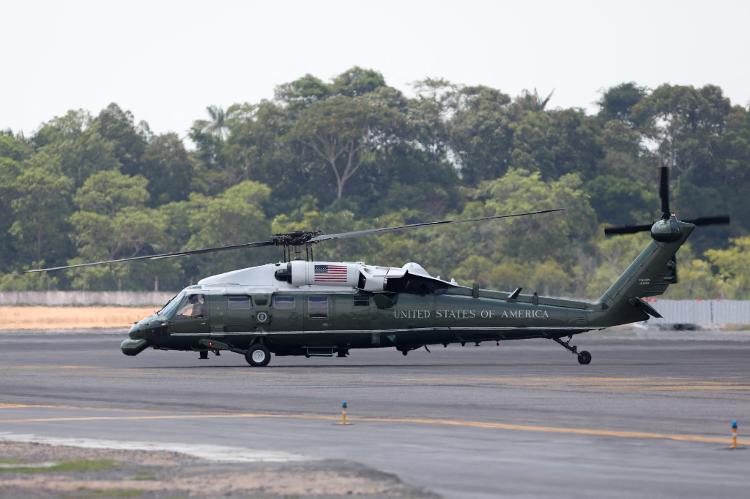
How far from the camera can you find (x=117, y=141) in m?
181

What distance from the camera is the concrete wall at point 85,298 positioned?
132 metres

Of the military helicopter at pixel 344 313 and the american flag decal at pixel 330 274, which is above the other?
the american flag decal at pixel 330 274

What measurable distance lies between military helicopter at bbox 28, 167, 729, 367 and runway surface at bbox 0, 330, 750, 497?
93cm

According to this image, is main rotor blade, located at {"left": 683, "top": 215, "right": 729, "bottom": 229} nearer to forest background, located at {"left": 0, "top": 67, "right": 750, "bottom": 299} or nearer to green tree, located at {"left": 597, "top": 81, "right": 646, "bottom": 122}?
forest background, located at {"left": 0, "top": 67, "right": 750, "bottom": 299}

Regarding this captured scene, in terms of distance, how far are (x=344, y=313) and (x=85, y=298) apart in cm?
9189

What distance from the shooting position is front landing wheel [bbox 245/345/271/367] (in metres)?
46.2

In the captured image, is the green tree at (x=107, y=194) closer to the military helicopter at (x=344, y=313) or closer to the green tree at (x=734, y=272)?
the green tree at (x=734, y=272)

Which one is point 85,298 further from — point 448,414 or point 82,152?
point 448,414

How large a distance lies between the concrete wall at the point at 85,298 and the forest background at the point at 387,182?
7399 millimetres

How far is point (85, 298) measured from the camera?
13475 cm

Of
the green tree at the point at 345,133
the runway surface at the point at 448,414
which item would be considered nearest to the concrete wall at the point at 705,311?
the runway surface at the point at 448,414

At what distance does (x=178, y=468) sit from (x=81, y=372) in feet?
78.9

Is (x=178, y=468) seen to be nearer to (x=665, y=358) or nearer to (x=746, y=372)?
(x=746, y=372)

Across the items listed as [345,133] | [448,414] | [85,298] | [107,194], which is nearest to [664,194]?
[448,414]
